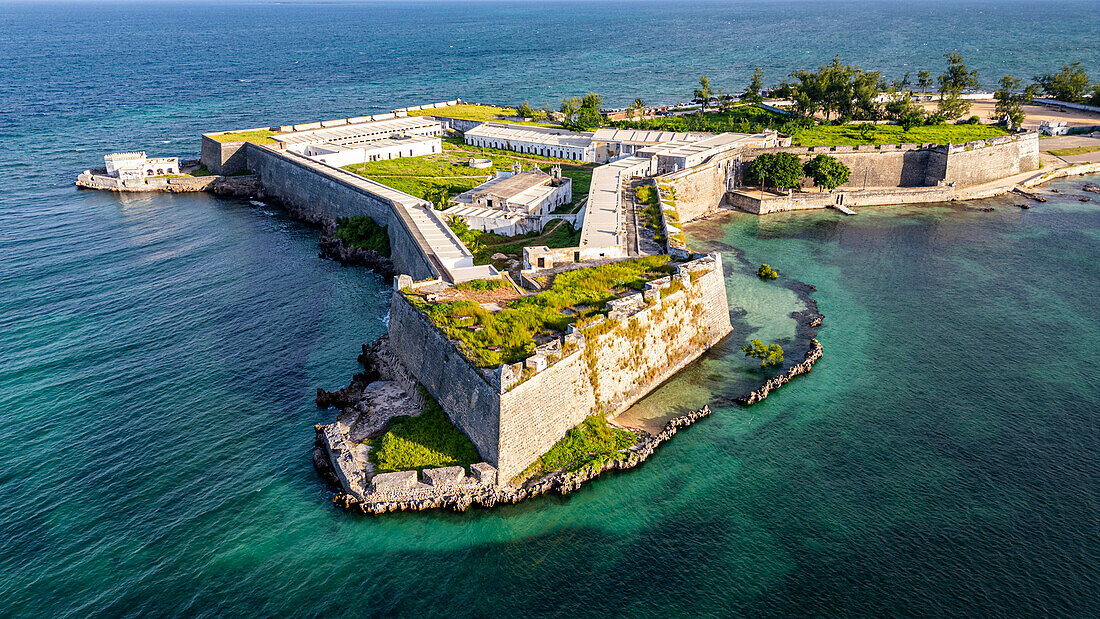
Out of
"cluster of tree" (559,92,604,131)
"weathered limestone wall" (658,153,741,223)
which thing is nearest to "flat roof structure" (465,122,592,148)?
"cluster of tree" (559,92,604,131)

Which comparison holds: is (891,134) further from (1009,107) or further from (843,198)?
(1009,107)

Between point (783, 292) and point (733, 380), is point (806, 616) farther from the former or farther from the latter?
point (783, 292)

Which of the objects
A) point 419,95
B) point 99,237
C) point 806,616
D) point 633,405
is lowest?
point 806,616

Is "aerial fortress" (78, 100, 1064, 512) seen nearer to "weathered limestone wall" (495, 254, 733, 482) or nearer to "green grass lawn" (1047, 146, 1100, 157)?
"weathered limestone wall" (495, 254, 733, 482)

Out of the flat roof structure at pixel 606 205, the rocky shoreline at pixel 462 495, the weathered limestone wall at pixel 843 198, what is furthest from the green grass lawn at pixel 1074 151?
the rocky shoreline at pixel 462 495

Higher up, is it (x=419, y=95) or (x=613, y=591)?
(x=419, y=95)

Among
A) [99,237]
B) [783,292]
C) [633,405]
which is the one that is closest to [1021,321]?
[783,292]

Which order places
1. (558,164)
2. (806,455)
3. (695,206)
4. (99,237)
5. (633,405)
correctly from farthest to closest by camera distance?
1. (558,164)
2. (695,206)
3. (99,237)
4. (633,405)
5. (806,455)

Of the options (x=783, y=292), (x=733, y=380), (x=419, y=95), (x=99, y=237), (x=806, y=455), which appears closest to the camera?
(x=806, y=455)
